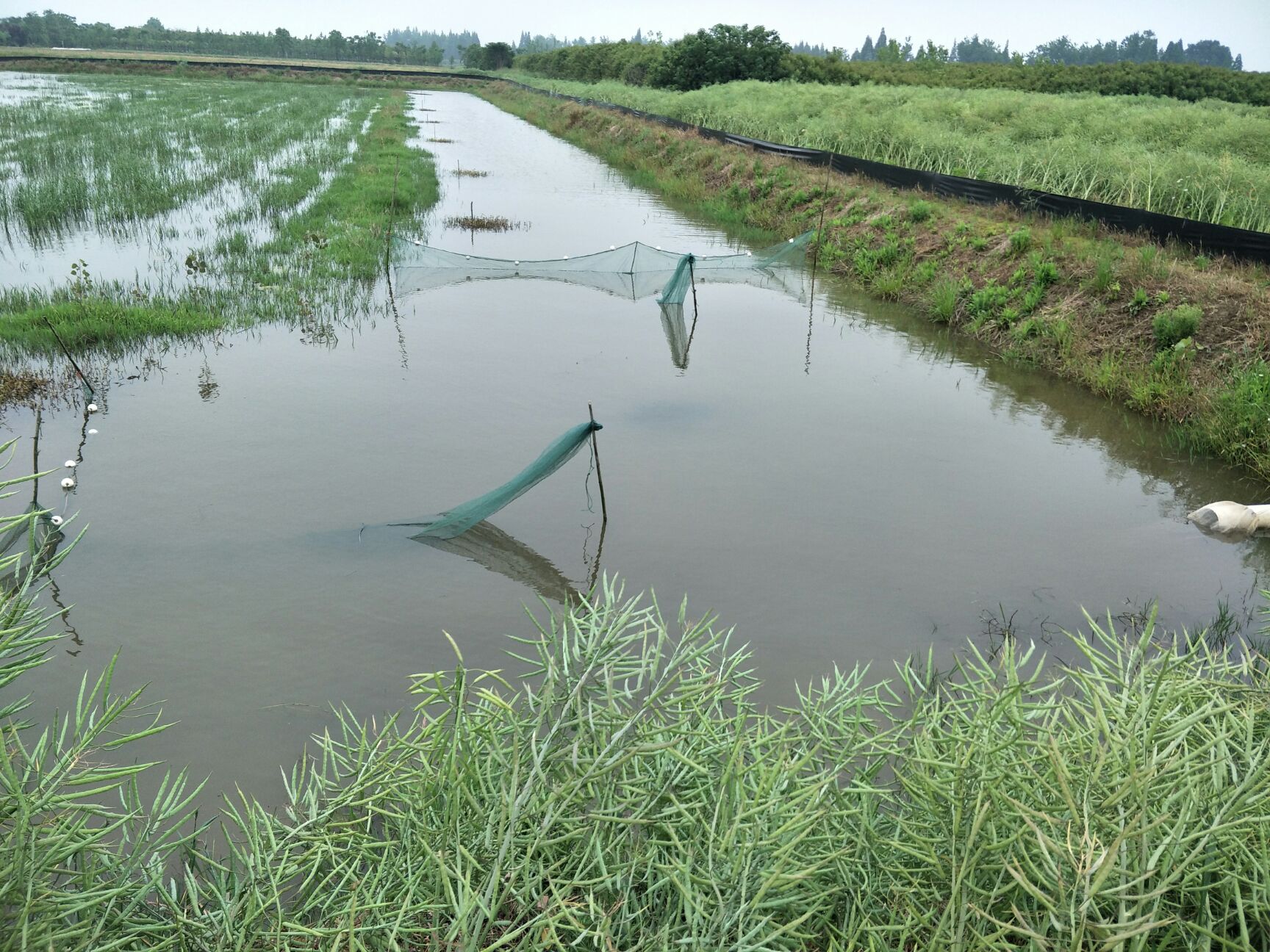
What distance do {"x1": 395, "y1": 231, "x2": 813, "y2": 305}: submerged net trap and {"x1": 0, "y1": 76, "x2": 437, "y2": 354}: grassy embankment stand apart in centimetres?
70

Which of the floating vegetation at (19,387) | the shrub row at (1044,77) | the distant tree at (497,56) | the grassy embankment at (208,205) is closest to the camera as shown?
the floating vegetation at (19,387)

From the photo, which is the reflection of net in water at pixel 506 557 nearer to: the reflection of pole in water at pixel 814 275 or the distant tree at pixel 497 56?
the reflection of pole in water at pixel 814 275

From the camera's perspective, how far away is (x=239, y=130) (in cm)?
2398

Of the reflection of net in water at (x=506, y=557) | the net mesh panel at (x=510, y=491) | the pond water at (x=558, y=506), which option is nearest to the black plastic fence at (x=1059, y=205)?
the pond water at (x=558, y=506)

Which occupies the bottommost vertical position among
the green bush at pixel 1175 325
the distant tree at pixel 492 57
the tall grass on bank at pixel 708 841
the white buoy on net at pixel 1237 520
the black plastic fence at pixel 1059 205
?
the white buoy on net at pixel 1237 520

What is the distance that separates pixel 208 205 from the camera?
48.1 ft

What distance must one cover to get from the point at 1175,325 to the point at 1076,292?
53.2 inches

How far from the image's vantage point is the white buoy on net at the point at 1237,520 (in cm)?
573

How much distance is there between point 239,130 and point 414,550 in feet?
76.2

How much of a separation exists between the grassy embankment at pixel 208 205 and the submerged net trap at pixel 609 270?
70cm

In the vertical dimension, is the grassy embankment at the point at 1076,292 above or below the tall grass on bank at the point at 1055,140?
below

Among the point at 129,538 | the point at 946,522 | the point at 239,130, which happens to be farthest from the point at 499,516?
the point at 239,130

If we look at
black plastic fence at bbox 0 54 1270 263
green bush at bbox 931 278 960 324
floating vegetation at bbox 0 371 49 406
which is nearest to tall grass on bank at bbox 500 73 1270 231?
black plastic fence at bbox 0 54 1270 263

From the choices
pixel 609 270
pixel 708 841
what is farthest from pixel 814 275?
pixel 708 841
